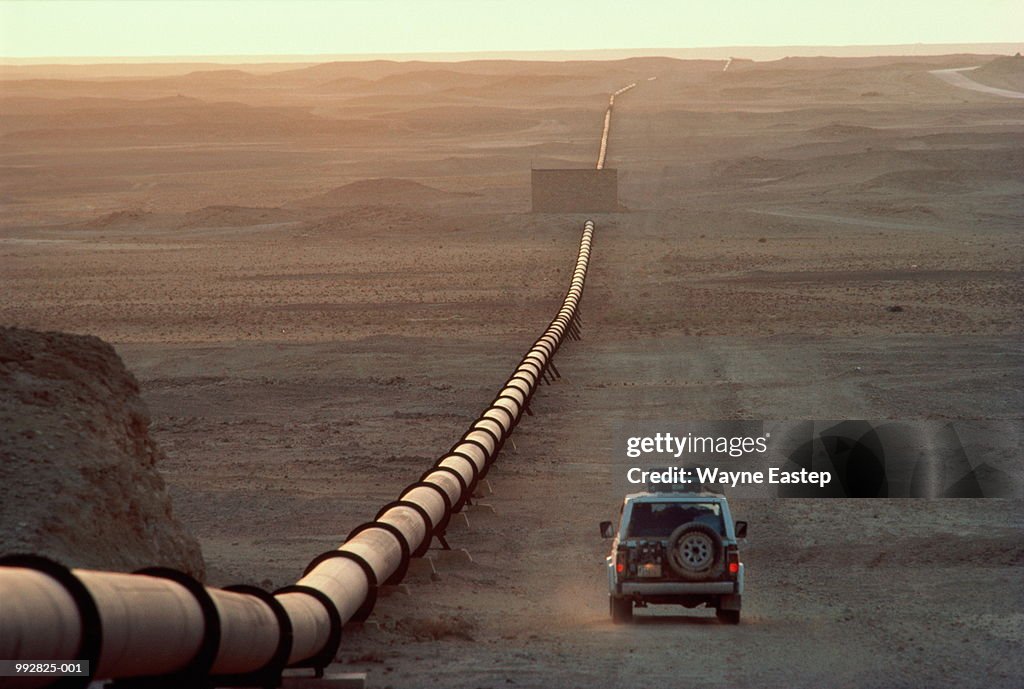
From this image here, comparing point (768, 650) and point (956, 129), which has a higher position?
point (956, 129)

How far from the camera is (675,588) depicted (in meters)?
13.8

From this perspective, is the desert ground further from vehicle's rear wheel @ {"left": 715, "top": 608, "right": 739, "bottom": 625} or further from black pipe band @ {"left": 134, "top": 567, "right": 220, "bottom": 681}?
black pipe band @ {"left": 134, "top": 567, "right": 220, "bottom": 681}

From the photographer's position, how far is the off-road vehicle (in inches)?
537

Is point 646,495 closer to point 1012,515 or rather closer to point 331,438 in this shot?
point 1012,515

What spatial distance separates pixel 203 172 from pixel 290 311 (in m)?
54.5

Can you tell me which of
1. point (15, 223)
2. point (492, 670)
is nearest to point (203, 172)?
point (15, 223)

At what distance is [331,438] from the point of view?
23656mm

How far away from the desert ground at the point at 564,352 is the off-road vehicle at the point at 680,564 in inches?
15.3

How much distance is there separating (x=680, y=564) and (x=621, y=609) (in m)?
0.66

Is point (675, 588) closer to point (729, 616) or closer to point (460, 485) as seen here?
point (729, 616)

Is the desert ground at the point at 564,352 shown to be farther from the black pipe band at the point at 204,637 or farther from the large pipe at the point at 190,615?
the black pipe band at the point at 204,637

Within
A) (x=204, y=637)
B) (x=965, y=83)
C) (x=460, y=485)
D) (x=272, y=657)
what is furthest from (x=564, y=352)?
(x=965, y=83)

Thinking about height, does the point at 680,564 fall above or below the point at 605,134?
below

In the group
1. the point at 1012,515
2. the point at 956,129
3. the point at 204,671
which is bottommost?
the point at 1012,515
